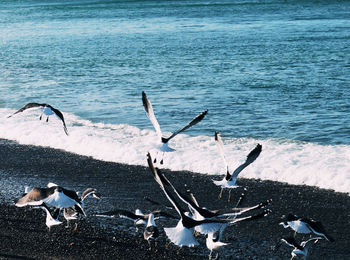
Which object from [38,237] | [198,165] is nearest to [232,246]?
[38,237]

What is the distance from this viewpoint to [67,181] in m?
12.5

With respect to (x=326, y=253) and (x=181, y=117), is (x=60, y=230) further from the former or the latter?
(x=181, y=117)

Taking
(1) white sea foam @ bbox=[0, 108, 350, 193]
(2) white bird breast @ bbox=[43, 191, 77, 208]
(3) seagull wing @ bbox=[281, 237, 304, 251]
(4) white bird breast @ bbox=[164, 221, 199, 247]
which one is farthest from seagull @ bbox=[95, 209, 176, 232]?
(1) white sea foam @ bbox=[0, 108, 350, 193]

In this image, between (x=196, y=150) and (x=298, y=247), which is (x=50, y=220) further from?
(x=196, y=150)

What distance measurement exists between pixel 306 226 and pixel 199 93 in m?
14.3

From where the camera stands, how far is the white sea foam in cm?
1247

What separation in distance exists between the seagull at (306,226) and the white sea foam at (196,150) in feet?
10.1

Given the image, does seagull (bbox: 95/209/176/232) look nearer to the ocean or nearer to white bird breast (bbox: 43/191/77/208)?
white bird breast (bbox: 43/191/77/208)

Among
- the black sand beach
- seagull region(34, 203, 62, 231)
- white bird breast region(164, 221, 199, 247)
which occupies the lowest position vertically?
the black sand beach

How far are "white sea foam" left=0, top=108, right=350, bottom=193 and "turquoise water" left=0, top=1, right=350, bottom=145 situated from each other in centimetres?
81

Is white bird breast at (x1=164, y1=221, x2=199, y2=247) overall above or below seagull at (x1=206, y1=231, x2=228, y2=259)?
above

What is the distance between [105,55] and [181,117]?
17905mm

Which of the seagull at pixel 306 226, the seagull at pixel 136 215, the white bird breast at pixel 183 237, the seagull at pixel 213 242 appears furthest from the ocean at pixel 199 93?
the white bird breast at pixel 183 237

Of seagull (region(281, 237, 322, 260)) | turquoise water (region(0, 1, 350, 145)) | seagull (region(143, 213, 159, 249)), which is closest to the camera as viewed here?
seagull (region(281, 237, 322, 260))
